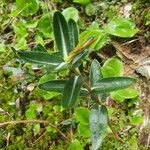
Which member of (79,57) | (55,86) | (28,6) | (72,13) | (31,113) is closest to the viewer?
(79,57)

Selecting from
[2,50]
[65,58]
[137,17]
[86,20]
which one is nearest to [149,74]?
[137,17]

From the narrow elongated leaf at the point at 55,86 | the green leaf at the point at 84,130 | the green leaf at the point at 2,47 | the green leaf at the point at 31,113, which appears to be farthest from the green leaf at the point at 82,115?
the green leaf at the point at 2,47

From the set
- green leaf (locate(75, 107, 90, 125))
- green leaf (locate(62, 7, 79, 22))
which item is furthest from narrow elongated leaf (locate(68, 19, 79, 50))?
green leaf (locate(62, 7, 79, 22))

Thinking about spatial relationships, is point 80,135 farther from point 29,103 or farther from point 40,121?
point 29,103

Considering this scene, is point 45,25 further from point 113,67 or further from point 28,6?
point 113,67

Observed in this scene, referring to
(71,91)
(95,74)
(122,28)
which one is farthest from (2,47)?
(71,91)

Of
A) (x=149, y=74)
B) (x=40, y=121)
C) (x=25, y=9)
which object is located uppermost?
(x=25, y=9)

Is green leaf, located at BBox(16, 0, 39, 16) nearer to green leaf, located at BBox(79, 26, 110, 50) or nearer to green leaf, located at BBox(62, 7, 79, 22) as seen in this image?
green leaf, located at BBox(62, 7, 79, 22)
